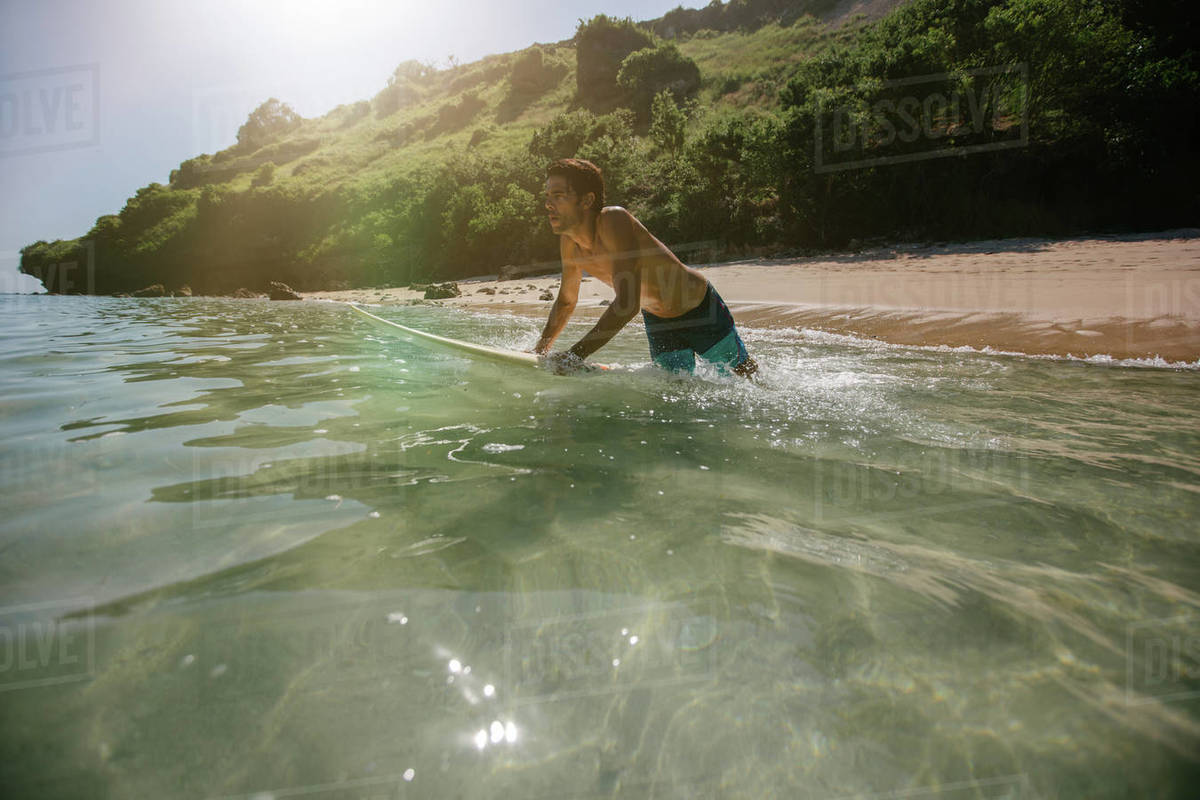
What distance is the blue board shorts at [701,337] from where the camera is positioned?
395cm

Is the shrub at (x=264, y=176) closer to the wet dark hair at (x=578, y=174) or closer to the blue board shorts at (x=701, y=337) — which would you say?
the wet dark hair at (x=578, y=174)

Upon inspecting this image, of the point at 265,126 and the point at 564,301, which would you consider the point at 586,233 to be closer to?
the point at 564,301

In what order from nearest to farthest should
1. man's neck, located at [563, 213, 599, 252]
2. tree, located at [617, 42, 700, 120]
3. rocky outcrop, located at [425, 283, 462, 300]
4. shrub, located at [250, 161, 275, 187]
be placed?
man's neck, located at [563, 213, 599, 252]
rocky outcrop, located at [425, 283, 462, 300]
tree, located at [617, 42, 700, 120]
shrub, located at [250, 161, 275, 187]

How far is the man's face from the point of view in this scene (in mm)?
3518

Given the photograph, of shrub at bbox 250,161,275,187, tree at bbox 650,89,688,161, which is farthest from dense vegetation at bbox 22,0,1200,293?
shrub at bbox 250,161,275,187

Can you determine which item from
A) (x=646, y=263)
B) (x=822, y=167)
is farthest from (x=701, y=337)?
(x=822, y=167)

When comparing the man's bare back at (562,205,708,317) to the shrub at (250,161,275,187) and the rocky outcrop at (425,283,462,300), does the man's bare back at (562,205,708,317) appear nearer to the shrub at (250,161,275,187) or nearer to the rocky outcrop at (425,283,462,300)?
the rocky outcrop at (425,283,462,300)

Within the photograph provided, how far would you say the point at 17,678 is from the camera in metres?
1.04

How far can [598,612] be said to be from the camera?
1251mm

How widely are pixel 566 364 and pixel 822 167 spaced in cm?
1626

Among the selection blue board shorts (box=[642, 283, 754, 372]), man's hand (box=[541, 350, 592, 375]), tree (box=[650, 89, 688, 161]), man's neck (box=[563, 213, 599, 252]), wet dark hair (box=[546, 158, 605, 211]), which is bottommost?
man's hand (box=[541, 350, 592, 375])

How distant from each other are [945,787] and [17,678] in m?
1.72

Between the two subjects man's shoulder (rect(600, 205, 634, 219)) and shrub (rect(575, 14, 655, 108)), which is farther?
shrub (rect(575, 14, 655, 108))

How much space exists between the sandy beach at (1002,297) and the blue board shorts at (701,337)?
9.70ft
